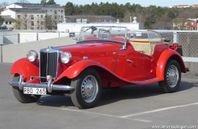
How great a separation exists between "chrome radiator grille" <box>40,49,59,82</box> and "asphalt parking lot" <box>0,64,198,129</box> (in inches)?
25.7

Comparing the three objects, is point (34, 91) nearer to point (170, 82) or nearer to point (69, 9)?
point (170, 82)

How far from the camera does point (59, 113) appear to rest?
884 cm

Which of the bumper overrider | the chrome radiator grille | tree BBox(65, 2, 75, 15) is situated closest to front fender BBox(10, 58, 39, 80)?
the bumper overrider

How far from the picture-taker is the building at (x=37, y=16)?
136 m

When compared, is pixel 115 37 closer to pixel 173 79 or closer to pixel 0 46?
pixel 173 79

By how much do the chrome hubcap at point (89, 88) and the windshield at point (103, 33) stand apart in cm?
162

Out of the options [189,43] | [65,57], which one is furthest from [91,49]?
[189,43]

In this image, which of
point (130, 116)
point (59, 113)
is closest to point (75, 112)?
point (59, 113)

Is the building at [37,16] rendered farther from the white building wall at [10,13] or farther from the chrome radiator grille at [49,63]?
the chrome radiator grille at [49,63]

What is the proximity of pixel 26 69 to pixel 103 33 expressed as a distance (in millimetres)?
2256

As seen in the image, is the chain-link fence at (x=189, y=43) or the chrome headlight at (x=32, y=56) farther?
the chain-link fence at (x=189, y=43)

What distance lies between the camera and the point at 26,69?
32.5 ft

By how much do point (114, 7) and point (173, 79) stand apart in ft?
380

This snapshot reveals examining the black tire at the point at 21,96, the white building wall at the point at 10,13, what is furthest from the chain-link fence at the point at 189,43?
the white building wall at the point at 10,13
